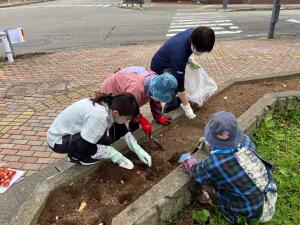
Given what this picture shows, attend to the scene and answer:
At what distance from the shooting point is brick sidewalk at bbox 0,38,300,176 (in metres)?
4.27

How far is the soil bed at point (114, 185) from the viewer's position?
2660 mm

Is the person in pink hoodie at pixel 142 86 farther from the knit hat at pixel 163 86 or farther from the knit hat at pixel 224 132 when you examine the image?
the knit hat at pixel 224 132

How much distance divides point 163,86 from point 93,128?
0.74 metres

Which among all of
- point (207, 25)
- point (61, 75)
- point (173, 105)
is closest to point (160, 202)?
point (173, 105)

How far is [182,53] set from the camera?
358 centimetres

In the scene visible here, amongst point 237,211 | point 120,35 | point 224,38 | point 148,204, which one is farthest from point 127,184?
point 120,35

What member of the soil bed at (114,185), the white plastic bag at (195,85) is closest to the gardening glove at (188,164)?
the soil bed at (114,185)

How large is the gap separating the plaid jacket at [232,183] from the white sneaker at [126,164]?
0.62m

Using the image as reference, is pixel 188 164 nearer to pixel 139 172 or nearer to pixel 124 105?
pixel 139 172

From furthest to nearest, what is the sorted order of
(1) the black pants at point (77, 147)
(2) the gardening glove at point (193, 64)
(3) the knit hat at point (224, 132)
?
1. (2) the gardening glove at point (193, 64)
2. (1) the black pants at point (77, 147)
3. (3) the knit hat at point (224, 132)

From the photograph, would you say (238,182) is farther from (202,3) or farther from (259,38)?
(202,3)

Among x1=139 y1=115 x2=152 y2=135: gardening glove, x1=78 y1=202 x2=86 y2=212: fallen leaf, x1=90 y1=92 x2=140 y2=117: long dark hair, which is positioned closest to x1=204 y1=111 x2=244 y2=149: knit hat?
x1=90 y1=92 x2=140 y2=117: long dark hair

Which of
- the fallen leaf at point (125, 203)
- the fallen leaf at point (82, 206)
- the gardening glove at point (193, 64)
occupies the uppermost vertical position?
the gardening glove at point (193, 64)

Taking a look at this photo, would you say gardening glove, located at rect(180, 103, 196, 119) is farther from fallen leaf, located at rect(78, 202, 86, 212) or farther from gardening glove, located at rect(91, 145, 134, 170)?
fallen leaf, located at rect(78, 202, 86, 212)
